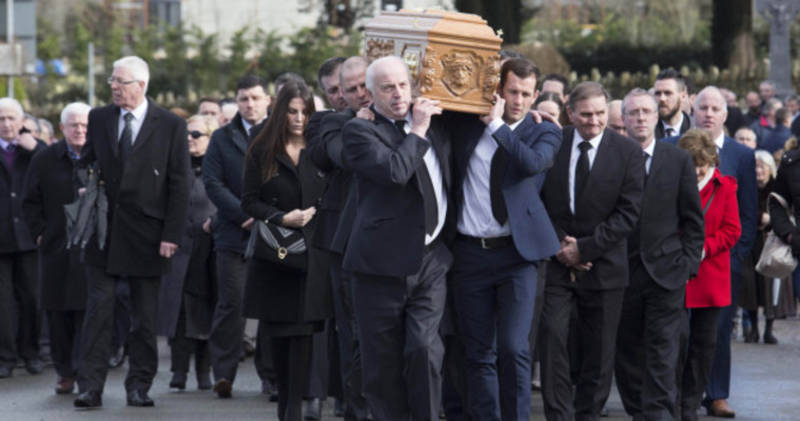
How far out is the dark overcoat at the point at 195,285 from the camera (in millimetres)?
11945

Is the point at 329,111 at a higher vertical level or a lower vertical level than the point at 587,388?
higher

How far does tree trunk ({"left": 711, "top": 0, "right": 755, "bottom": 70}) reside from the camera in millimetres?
30828

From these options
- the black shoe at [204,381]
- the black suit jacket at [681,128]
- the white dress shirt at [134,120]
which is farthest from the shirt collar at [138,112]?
the black suit jacket at [681,128]

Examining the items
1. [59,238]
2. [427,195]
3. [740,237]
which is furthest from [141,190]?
[740,237]

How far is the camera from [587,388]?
30.3ft

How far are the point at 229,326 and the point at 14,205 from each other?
3.05m

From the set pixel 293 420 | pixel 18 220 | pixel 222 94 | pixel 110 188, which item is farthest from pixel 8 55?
pixel 293 420

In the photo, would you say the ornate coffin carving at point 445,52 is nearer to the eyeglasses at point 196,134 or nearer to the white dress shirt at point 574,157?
the white dress shirt at point 574,157

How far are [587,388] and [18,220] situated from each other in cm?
601

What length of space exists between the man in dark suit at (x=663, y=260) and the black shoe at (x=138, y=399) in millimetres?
3331

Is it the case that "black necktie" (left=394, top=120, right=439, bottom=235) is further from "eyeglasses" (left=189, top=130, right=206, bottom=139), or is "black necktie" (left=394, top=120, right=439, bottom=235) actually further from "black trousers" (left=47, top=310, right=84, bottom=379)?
"eyeglasses" (left=189, top=130, right=206, bottom=139)

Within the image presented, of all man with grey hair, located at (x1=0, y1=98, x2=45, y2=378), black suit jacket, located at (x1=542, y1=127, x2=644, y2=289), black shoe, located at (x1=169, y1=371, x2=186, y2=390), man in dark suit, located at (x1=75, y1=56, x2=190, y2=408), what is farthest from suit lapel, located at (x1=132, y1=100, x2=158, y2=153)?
black suit jacket, located at (x1=542, y1=127, x2=644, y2=289)

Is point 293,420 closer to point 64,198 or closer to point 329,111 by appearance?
point 329,111

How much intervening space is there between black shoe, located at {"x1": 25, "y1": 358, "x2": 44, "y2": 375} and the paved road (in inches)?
2.3
